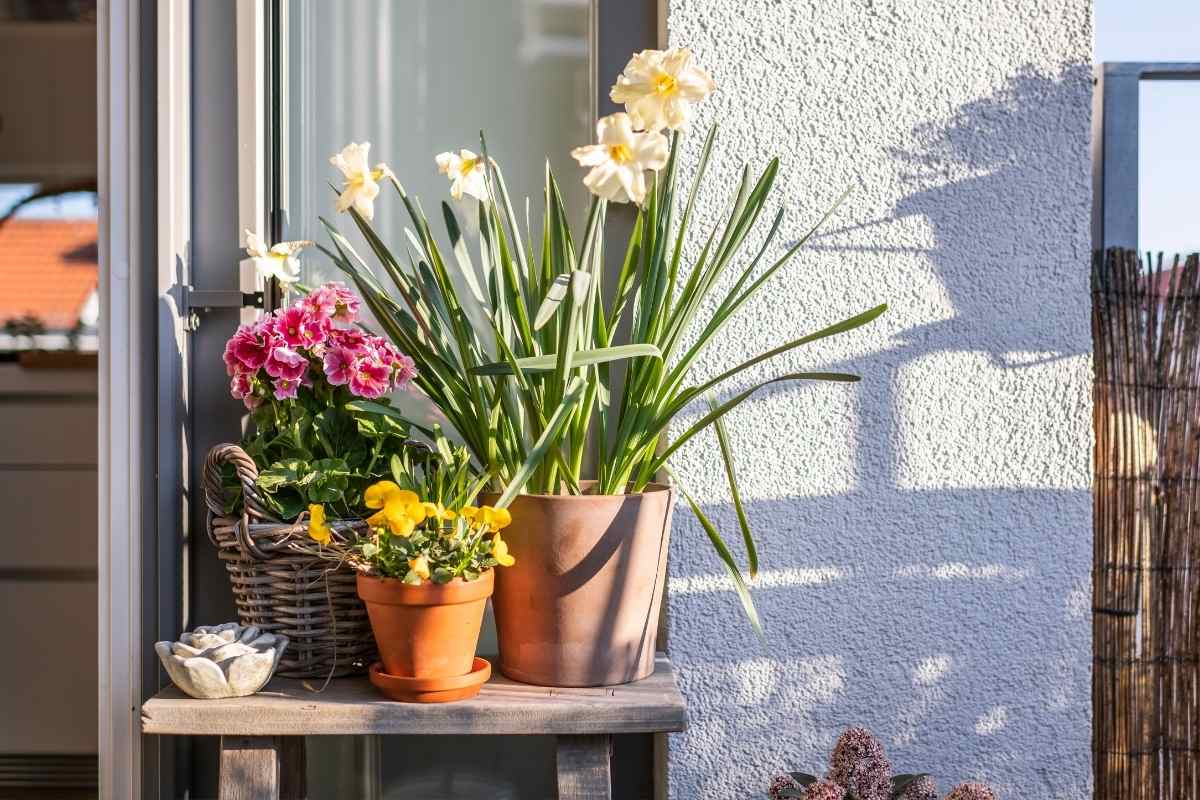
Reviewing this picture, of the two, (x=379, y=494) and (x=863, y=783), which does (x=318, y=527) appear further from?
(x=863, y=783)

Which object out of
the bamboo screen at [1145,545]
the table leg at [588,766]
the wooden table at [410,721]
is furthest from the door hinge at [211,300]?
the bamboo screen at [1145,545]

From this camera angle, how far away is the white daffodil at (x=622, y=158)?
1.06 metres

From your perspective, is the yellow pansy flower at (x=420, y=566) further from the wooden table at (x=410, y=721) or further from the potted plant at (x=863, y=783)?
the potted plant at (x=863, y=783)

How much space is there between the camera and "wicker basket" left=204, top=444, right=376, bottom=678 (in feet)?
4.04

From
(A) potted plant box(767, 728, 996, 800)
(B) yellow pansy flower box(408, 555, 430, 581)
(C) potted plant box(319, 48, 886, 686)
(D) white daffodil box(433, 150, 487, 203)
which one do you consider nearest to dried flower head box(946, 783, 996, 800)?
(A) potted plant box(767, 728, 996, 800)

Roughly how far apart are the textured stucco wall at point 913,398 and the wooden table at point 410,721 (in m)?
0.31

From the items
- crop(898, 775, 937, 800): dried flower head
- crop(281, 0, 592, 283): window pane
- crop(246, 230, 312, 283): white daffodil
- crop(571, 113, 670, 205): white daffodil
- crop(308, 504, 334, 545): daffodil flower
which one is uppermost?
crop(281, 0, 592, 283): window pane

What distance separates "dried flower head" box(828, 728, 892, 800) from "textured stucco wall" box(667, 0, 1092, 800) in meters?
0.18

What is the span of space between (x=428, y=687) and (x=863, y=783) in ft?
1.93

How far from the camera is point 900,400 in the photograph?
4.80 feet

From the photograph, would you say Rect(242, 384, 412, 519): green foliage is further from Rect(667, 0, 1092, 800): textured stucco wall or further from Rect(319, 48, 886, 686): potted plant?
Rect(667, 0, 1092, 800): textured stucco wall

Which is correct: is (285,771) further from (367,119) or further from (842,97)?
(842,97)

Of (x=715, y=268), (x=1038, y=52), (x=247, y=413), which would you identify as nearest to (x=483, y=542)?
(x=715, y=268)

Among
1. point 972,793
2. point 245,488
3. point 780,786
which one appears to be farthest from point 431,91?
point 972,793
